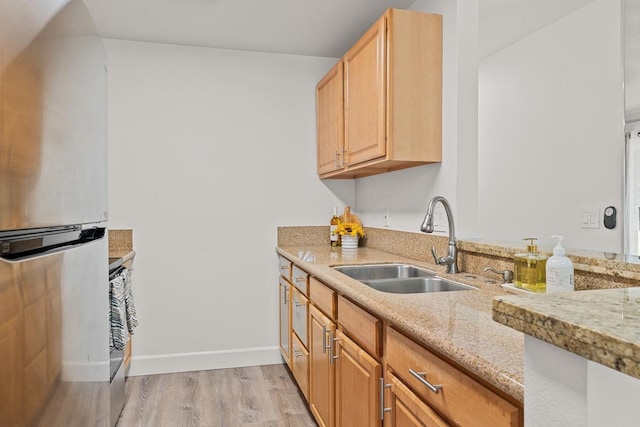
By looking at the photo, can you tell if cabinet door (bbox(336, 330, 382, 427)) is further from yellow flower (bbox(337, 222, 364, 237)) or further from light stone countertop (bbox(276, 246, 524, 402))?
yellow flower (bbox(337, 222, 364, 237))

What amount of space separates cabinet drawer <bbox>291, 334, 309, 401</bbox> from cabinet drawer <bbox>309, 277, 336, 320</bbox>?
0.40m

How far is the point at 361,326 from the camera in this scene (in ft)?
5.09

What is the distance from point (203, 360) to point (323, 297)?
1.67m

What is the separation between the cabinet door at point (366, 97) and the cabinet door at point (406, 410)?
1.26 metres

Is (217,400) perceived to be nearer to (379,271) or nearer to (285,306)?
(285,306)

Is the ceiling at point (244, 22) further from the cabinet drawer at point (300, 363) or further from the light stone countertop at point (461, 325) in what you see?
the cabinet drawer at point (300, 363)

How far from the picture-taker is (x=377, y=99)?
229 centimetres

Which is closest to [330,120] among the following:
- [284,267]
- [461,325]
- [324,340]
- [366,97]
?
[366,97]

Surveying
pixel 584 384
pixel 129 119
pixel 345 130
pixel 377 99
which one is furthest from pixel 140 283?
pixel 584 384

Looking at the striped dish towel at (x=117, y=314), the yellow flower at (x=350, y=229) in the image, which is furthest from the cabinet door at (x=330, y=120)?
the striped dish towel at (x=117, y=314)

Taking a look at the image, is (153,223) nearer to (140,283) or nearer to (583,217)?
(140,283)

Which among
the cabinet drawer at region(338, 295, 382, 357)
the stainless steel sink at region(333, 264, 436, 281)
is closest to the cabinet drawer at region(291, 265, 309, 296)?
the stainless steel sink at region(333, 264, 436, 281)

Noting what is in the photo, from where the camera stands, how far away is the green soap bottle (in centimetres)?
145

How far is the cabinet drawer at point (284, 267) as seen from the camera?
2.94 meters
